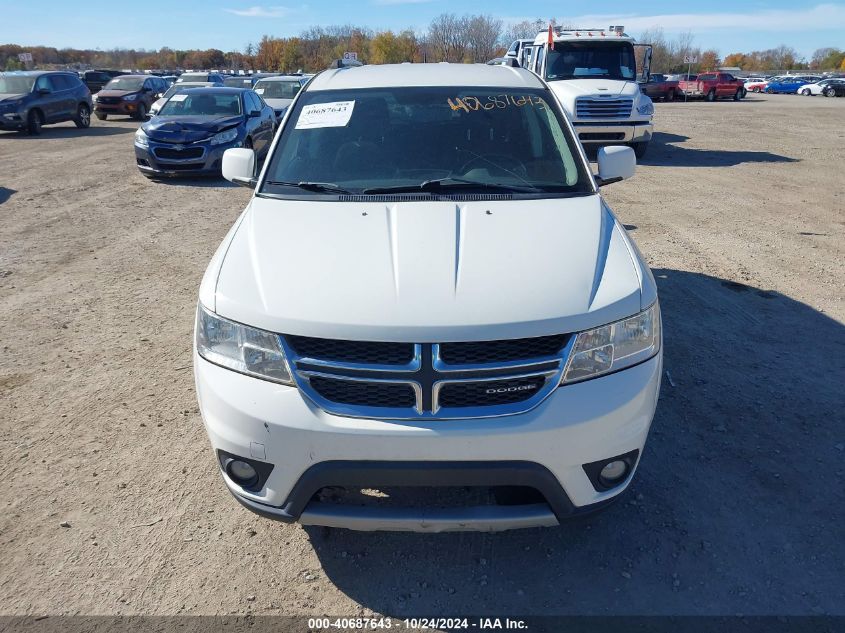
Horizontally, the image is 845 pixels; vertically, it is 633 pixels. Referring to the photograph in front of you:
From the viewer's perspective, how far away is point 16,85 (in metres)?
19.1

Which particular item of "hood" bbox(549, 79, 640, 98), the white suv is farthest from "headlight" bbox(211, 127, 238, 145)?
the white suv

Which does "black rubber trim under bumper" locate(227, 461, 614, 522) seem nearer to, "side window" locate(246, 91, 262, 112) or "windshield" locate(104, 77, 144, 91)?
"side window" locate(246, 91, 262, 112)

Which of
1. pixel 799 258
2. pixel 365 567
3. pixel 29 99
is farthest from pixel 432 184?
pixel 29 99

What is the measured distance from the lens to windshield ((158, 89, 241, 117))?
12.6 meters

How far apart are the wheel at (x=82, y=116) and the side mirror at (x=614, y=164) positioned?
2129cm

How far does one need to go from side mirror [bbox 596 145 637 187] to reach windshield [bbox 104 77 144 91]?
24912mm

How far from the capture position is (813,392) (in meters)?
4.11

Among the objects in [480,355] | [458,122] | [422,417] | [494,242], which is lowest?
[422,417]

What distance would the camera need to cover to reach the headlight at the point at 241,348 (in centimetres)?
245

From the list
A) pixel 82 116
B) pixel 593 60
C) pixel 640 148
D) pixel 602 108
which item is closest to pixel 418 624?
pixel 602 108

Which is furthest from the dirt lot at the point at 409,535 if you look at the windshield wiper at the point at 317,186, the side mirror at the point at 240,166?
the windshield wiper at the point at 317,186

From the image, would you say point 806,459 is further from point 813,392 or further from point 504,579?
point 504,579

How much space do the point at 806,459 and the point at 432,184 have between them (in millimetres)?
2421

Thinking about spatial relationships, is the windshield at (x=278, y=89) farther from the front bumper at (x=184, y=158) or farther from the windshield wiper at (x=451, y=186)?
the windshield wiper at (x=451, y=186)
